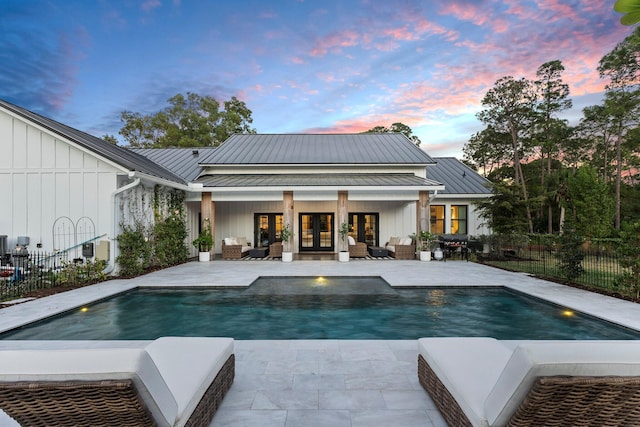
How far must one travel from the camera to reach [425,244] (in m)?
15.4

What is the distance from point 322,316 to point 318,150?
535 inches

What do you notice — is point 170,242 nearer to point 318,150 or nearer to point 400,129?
point 318,150

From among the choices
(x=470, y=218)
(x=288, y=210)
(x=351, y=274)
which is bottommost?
(x=351, y=274)

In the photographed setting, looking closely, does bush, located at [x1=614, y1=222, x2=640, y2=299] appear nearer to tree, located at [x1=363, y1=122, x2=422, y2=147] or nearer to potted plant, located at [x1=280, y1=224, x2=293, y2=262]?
potted plant, located at [x1=280, y1=224, x2=293, y2=262]

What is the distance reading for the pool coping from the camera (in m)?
6.86

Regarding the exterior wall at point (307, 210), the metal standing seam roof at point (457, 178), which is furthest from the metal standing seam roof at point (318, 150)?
the exterior wall at point (307, 210)

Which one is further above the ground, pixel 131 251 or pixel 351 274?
pixel 131 251

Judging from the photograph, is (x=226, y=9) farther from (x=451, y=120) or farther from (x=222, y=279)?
(x=451, y=120)

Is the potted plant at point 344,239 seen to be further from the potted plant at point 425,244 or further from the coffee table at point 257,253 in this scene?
the coffee table at point 257,253

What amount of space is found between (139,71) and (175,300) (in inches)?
794

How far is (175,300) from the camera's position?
28.2 ft

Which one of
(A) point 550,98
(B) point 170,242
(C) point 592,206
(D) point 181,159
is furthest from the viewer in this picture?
(A) point 550,98

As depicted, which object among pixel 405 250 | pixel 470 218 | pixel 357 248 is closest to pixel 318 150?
pixel 357 248

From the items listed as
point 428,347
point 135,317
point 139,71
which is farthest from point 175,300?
point 139,71
